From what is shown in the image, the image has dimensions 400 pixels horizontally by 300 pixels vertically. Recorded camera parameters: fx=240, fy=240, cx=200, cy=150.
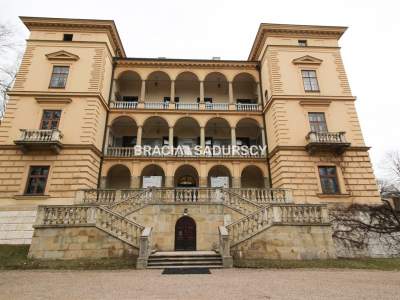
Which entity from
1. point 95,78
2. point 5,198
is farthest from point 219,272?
point 95,78

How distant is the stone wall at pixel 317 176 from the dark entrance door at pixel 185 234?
8550 mm

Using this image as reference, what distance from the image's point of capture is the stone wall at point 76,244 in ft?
41.1

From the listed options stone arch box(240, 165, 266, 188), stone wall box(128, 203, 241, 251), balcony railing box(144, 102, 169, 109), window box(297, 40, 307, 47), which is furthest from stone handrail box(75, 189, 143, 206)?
window box(297, 40, 307, 47)

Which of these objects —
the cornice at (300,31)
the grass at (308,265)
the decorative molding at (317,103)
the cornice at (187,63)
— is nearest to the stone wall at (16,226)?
the grass at (308,265)

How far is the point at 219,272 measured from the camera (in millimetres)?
10273

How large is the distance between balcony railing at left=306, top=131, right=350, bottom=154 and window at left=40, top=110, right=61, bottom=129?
848 inches

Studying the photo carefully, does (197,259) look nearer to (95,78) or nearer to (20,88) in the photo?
(95,78)

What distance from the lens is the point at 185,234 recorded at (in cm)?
1569

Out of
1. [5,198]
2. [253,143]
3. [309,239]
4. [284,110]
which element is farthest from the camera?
[253,143]

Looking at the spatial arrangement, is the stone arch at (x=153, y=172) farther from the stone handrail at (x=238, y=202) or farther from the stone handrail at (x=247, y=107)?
the stone handrail at (x=247, y=107)

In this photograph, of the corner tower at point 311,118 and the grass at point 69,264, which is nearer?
the grass at point 69,264

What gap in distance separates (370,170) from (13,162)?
2907cm

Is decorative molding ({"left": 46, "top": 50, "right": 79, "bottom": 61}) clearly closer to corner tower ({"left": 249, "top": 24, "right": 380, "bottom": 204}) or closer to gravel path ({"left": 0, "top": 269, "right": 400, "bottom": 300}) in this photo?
corner tower ({"left": 249, "top": 24, "right": 380, "bottom": 204})

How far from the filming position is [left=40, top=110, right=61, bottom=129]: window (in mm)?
20531
